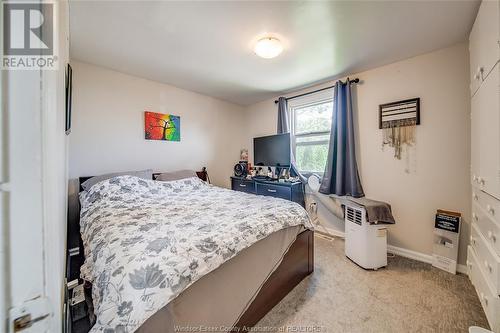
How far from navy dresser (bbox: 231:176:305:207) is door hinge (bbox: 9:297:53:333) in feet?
9.48

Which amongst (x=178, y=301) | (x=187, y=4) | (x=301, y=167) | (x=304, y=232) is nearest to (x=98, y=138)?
(x=187, y=4)

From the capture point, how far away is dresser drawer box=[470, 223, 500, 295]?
1.21 meters

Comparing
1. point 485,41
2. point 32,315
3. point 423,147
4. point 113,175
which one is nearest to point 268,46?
point 485,41

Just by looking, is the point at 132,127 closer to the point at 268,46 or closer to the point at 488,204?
the point at 268,46

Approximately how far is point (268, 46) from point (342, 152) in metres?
1.74

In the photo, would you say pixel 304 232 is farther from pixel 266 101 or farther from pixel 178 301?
pixel 266 101

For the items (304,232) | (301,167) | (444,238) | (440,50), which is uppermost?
(440,50)

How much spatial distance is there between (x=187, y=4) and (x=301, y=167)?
110 inches

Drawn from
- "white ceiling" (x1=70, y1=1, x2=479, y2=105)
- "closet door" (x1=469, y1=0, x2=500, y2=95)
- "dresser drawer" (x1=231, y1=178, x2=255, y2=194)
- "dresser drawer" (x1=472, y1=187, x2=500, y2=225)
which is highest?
"white ceiling" (x1=70, y1=1, x2=479, y2=105)

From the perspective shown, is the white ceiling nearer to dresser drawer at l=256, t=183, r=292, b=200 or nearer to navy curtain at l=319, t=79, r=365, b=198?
navy curtain at l=319, t=79, r=365, b=198

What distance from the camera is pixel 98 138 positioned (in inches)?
104

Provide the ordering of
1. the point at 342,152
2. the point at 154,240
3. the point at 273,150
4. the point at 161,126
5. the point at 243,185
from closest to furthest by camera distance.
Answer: the point at 154,240, the point at 342,152, the point at 161,126, the point at 273,150, the point at 243,185

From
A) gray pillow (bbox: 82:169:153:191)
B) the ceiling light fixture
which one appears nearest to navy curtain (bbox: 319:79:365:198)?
the ceiling light fixture

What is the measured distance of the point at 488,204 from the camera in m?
1.40
